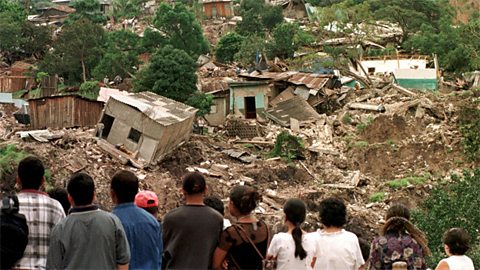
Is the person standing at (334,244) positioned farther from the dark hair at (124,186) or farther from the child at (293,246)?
the dark hair at (124,186)

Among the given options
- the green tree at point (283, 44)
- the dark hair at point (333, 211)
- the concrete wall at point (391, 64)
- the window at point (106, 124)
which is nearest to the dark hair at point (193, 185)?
the dark hair at point (333, 211)

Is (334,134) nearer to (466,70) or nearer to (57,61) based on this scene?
(466,70)

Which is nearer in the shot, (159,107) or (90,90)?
(159,107)

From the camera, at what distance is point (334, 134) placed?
23.2 meters

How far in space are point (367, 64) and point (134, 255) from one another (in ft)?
90.8

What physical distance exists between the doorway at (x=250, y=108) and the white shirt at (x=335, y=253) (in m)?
21.0

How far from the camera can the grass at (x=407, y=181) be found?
1912cm

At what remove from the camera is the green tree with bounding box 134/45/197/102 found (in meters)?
22.2

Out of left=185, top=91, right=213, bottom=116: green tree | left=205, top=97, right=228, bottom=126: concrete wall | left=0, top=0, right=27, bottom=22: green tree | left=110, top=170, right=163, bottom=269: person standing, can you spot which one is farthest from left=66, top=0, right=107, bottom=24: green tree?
left=110, top=170, right=163, bottom=269: person standing

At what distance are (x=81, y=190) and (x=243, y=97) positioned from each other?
21701mm

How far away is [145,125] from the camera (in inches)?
739

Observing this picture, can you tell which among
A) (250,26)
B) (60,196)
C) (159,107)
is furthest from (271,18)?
(60,196)

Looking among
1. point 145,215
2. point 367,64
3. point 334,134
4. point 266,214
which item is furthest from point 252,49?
point 145,215

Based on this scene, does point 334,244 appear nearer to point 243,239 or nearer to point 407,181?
point 243,239
